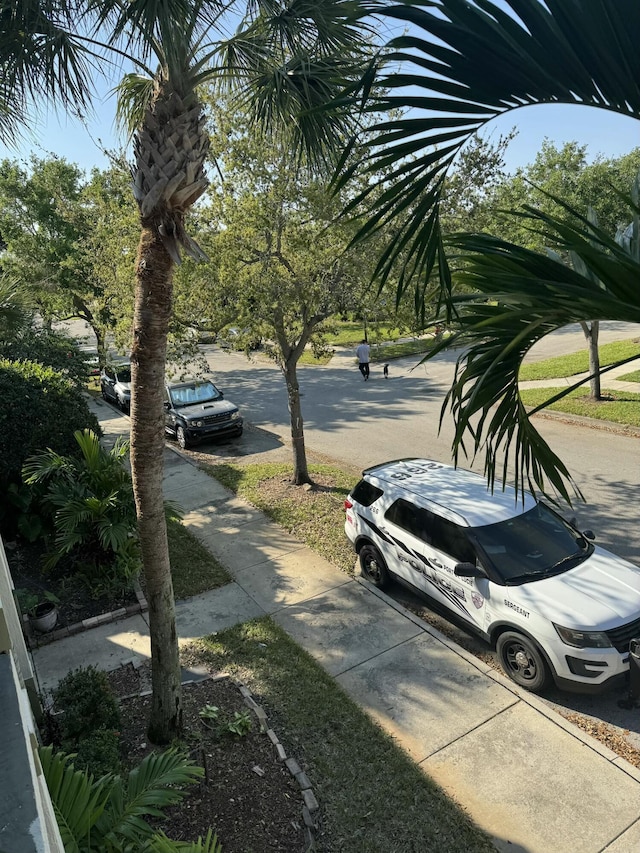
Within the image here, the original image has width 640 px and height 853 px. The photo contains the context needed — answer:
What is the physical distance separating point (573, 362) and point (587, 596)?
15.9m

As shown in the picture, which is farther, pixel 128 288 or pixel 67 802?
pixel 128 288

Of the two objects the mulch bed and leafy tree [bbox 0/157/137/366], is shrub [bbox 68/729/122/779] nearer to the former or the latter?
the mulch bed

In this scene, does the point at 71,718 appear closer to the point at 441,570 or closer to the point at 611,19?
the point at 441,570

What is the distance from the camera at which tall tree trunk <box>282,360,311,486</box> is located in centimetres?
1045

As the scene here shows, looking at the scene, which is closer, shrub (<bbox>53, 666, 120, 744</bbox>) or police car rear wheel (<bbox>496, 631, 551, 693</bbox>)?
shrub (<bbox>53, 666, 120, 744</bbox>)

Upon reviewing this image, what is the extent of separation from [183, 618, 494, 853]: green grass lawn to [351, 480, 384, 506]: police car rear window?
2090 millimetres

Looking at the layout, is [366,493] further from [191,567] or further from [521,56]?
[521,56]

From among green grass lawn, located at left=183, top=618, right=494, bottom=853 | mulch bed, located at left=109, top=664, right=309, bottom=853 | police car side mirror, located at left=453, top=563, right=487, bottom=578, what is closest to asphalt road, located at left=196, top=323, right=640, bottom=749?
police car side mirror, located at left=453, top=563, right=487, bottom=578

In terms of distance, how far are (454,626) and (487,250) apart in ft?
16.7

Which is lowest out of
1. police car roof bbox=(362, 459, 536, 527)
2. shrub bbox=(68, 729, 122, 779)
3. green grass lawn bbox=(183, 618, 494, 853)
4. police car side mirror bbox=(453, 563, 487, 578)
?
green grass lawn bbox=(183, 618, 494, 853)

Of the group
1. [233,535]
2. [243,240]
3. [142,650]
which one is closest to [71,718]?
[142,650]

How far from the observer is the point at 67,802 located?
10.2 ft

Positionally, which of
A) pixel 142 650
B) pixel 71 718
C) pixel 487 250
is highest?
pixel 487 250

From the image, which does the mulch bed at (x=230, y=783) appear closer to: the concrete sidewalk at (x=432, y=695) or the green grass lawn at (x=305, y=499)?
the concrete sidewalk at (x=432, y=695)
